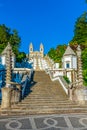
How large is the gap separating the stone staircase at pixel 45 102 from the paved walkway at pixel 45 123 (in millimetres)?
2033

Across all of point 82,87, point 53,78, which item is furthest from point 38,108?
point 53,78

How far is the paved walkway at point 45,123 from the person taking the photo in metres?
16.5

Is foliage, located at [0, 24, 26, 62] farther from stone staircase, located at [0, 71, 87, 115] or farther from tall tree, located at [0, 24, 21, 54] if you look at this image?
stone staircase, located at [0, 71, 87, 115]

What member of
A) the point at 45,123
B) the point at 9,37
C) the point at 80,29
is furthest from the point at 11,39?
the point at 45,123

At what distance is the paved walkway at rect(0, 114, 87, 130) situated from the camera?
1652cm

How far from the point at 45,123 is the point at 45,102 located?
6885 millimetres

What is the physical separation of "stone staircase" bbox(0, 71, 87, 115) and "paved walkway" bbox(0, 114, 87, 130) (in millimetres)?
2033

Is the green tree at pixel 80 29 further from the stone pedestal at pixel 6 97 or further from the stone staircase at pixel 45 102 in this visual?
the stone pedestal at pixel 6 97

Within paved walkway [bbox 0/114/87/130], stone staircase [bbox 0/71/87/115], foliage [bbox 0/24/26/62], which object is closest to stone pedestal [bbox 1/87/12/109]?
stone staircase [bbox 0/71/87/115]

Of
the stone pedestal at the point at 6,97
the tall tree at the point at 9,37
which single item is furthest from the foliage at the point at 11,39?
the stone pedestal at the point at 6,97

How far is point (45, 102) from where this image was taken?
24266 mm

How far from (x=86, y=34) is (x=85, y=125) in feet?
148

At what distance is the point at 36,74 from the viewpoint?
126 feet

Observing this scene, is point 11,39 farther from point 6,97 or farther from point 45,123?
point 45,123
